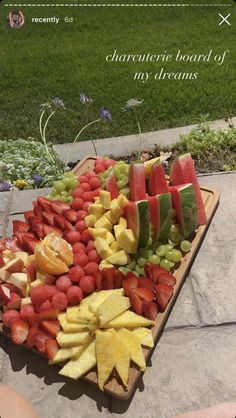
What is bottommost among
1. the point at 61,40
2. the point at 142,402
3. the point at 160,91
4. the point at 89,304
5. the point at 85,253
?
the point at 142,402

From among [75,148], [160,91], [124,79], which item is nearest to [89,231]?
[75,148]

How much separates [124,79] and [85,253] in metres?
3.90

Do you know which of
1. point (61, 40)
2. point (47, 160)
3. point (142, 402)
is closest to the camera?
point (142, 402)

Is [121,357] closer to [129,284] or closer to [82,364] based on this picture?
[82,364]

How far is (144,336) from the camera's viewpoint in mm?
2160

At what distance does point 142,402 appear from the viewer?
2062 millimetres

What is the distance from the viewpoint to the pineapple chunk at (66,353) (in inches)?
82.1

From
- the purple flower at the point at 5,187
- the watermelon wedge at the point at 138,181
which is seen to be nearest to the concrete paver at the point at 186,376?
the watermelon wedge at the point at 138,181

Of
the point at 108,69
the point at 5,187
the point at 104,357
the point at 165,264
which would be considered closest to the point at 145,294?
the point at 165,264

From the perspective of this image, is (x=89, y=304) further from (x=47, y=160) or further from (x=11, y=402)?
(x=47, y=160)

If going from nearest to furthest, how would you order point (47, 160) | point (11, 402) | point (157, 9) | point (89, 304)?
1. point (11, 402)
2. point (89, 304)
3. point (47, 160)
4. point (157, 9)

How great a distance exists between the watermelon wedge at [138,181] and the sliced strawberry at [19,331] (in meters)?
0.91

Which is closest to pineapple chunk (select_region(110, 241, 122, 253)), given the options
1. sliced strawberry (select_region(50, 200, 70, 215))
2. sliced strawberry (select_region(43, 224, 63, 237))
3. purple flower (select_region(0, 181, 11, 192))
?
sliced strawberry (select_region(43, 224, 63, 237))

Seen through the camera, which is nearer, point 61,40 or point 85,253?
point 85,253
